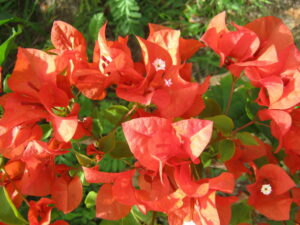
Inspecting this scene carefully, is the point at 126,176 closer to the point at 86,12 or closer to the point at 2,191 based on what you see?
the point at 2,191

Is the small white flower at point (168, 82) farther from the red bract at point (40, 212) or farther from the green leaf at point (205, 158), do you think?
the red bract at point (40, 212)

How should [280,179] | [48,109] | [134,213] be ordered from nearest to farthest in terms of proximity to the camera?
[48,109] < [280,179] < [134,213]

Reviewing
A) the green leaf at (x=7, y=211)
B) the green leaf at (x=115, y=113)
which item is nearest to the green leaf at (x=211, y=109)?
the green leaf at (x=115, y=113)

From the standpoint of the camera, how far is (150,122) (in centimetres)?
66

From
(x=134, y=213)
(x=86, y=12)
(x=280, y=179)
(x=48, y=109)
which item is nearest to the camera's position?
(x=48, y=109)

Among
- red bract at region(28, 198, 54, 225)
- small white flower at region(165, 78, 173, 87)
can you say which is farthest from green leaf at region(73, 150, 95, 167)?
small white flower at region(165, 78, 173, 87)

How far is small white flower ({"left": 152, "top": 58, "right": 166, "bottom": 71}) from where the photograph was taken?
71cm

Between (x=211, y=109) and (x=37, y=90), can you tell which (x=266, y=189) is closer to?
(x=211, y=109)

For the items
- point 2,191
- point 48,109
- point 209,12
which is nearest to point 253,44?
point 48,109

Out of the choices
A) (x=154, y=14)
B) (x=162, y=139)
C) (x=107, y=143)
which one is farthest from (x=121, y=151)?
(x=154, y=14)

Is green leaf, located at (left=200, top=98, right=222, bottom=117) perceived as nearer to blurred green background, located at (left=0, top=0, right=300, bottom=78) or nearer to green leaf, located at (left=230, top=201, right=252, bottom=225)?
green leaf, located at (left=230, top=201, right=252, bottom=225)

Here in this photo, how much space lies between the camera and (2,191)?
0.79 m

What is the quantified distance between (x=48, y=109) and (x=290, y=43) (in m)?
0.46

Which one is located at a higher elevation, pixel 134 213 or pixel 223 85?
pixel 223 85
